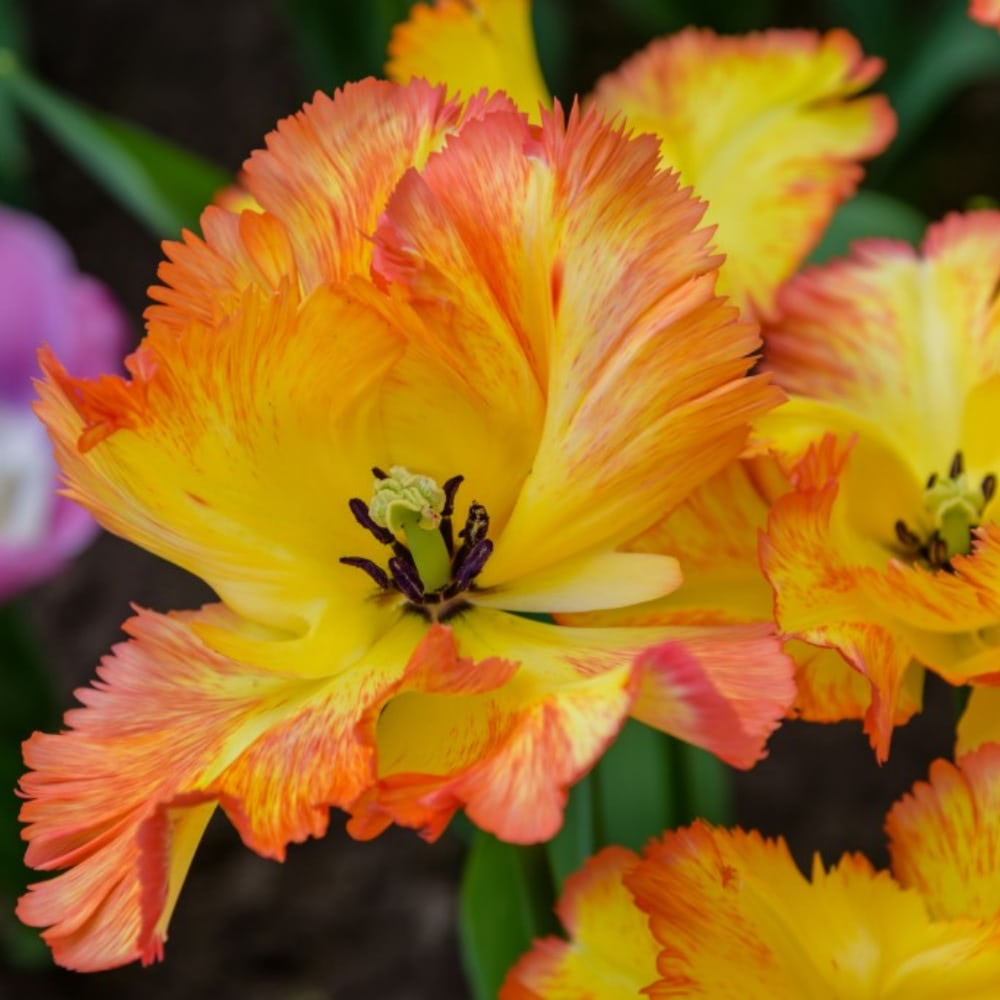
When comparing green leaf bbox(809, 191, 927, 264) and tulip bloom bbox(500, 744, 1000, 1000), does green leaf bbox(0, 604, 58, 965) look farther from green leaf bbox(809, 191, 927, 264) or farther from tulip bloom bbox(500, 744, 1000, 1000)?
tulip bloom bbox(500, 744, 1000, 1000)

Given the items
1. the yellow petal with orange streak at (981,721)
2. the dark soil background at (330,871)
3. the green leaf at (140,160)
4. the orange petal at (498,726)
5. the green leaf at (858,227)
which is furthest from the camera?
the dark soil background at (330,871)

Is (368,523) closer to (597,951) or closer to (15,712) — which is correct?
(597,951)

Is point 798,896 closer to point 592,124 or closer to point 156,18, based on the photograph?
point 592,124

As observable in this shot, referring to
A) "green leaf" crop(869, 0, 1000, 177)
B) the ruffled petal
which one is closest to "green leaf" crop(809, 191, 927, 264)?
"green leaf" crop(869, 0, 1000, 177)

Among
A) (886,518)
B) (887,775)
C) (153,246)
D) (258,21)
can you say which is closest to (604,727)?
(886,518)

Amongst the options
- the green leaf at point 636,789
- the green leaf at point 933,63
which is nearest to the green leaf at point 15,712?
the green leaf at point 636,789

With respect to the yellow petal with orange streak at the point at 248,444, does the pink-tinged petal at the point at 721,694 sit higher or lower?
lower

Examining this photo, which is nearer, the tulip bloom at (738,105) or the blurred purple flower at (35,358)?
the tulip bloom at (738,105)

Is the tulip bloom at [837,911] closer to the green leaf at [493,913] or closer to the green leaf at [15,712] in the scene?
the green leaf at [493,913]
